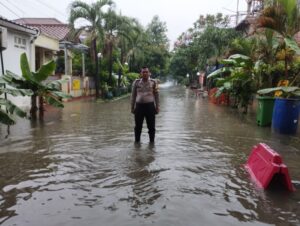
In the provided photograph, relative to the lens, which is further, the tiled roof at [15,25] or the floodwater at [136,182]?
the tiled roof at [15,25]

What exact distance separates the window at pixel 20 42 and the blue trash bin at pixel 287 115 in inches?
483

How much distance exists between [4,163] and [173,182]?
10.9 feet

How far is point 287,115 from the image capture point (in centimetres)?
1147

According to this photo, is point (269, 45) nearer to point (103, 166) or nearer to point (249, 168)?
point (249, 168)

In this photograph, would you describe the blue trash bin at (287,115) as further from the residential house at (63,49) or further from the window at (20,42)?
the residential house at (63,49)

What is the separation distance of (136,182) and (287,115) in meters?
6.97

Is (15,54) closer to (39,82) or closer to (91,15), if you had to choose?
(39,82)

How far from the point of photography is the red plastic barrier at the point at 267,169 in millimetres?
5727

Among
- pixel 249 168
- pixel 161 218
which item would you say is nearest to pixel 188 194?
pixel 161 218

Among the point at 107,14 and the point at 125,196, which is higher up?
the point at 107,14

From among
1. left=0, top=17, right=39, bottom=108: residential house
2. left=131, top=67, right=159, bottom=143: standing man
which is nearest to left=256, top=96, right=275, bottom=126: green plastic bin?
left=131, top=67, right=159, bottom=143: standing man

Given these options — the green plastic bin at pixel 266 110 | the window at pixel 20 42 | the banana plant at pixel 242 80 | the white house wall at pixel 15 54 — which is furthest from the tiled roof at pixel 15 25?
the green plastic bin at pixel 266 110

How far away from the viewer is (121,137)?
10.4m

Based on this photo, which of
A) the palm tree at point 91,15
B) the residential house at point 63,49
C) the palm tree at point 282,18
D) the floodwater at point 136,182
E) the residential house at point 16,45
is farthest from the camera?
the palm tree at point 91,15
